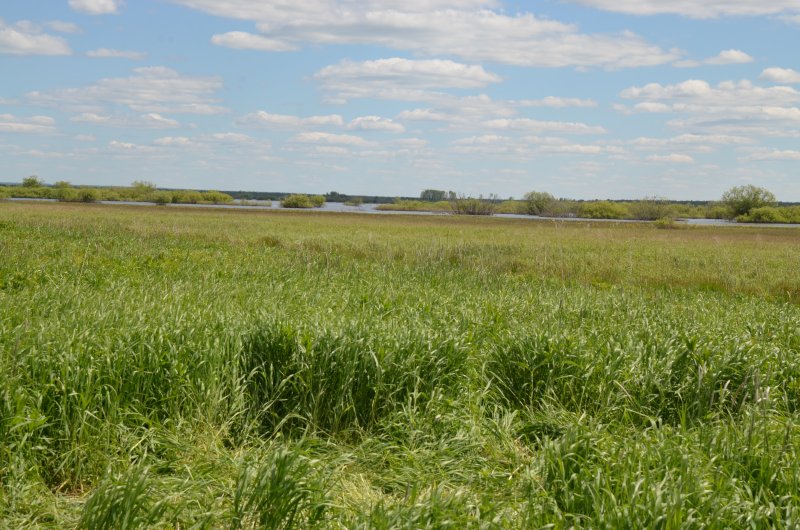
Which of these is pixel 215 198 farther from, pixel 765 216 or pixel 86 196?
pixel 765 216

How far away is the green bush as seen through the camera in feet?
377

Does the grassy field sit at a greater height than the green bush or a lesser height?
lesser

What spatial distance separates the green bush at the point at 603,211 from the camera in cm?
11481

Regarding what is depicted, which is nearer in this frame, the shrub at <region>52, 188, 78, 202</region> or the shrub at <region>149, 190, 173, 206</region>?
the shrub at <region>52, 188, 78, 202</region>

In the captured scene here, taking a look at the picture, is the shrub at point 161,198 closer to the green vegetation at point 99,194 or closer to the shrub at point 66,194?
the green vegetation at point 99,194

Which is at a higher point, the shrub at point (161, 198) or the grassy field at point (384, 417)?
the shrub at point (161, 198)

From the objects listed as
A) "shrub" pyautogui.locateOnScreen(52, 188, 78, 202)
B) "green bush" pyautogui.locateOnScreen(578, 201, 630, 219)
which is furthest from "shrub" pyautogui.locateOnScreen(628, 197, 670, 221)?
"shrub" pyautogui.locateOnScreen(52, 188, 78, 202)

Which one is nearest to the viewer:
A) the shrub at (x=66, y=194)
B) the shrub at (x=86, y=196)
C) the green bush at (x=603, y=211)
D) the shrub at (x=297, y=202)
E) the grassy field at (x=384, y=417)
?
the grassy field at (x=384, y=417)

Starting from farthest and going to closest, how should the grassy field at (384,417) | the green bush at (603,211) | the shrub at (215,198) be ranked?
the shrub at (215,198) < the green bush at (603,211) < the grassy field at (384,417)

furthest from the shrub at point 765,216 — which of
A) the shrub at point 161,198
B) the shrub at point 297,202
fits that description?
the shrub at point 161,198

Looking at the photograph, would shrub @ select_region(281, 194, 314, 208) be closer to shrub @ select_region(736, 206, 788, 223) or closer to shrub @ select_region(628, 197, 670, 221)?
shrub @ select_region(628, 197, 670, 221)

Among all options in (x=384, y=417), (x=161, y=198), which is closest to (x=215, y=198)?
(x=161, y=198)

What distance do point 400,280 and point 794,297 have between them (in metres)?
11.9

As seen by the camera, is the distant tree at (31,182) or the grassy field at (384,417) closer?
the grassy field at (384,417)
